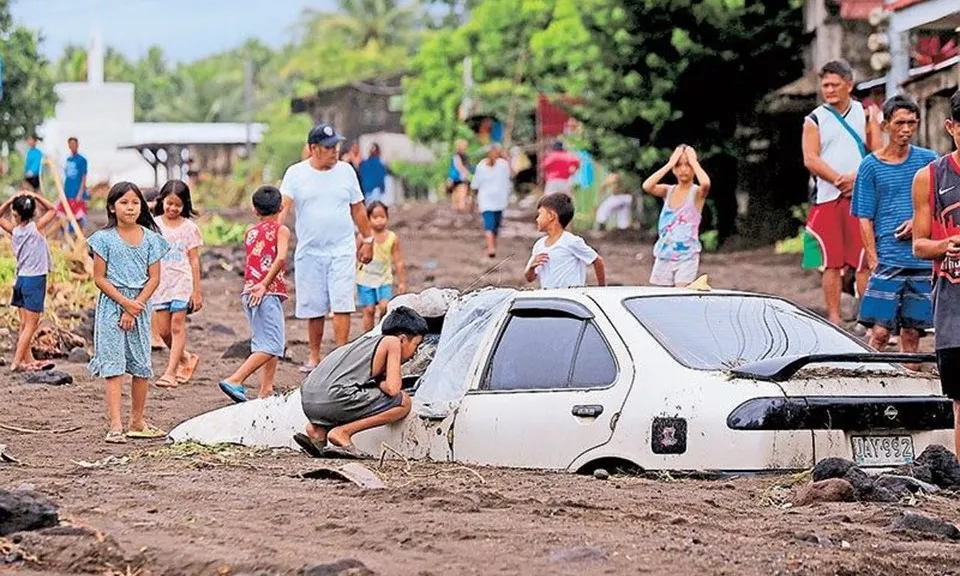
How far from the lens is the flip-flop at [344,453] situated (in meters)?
9.42

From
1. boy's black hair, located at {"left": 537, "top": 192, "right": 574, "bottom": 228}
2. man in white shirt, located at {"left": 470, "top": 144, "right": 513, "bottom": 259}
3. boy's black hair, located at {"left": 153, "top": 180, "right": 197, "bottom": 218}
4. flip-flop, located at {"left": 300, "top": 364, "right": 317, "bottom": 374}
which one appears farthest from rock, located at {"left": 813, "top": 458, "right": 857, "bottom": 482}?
man in white shirt, located at {"left": 470, "top": 144, "right": 513, "bottom": 259}

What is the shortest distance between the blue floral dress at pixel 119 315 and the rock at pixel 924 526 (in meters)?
5.11

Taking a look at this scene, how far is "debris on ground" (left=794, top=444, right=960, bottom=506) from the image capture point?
7.67 metres

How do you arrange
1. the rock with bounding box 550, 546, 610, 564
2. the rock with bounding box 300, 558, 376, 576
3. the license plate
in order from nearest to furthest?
the rock with bounding box 300, 558, 376, 576, the rock with bounding box 550, 546, 610, 564, the license plate

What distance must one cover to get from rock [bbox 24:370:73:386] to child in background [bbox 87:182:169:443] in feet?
9.96

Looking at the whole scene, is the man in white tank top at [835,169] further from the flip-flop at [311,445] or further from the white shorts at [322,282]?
the flip-flop at [311,445]

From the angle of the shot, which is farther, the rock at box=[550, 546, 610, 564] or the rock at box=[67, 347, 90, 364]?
the rock at box=[67, 347, 90, 364]

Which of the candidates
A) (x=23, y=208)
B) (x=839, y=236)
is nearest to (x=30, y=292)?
(x=23, y=208)

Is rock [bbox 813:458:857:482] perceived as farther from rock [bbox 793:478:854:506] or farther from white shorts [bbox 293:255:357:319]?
white shorts [bbox 293:255:357:319]

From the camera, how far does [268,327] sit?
480 inches

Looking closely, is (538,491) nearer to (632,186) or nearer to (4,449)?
(4,449)

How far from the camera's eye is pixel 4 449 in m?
9.89

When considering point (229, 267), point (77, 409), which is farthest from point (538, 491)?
point (229, 267)

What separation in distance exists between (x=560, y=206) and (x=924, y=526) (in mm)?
5104
